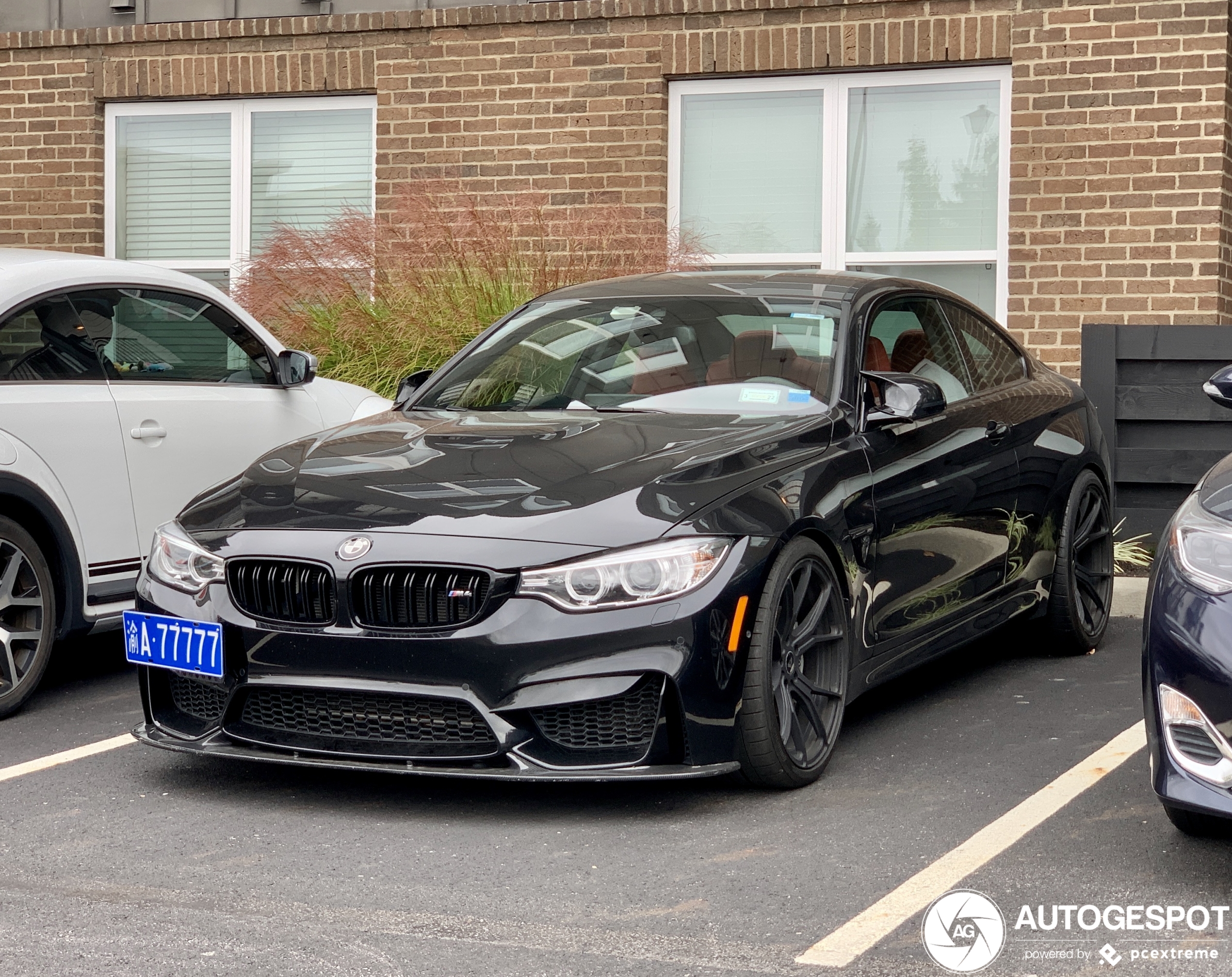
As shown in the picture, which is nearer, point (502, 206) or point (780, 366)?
point (780, 366)

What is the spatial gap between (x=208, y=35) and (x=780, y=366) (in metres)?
8.19

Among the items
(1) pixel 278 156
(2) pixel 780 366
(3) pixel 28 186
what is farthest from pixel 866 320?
(3) pixel 28 186

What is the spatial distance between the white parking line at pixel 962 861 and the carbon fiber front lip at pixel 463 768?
0.62 metres

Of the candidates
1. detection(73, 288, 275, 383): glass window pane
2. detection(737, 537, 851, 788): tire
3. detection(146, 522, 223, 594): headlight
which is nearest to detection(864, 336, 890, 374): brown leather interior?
detection(737, 537, 851, 788): tire

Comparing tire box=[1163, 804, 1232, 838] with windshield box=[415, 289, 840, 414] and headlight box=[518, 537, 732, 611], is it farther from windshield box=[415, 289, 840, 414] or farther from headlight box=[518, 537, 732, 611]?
windshield box=[415, 289, 840, 414]

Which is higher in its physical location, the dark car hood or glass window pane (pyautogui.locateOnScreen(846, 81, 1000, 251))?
glass window pane (pyautogui.locateOnScreen(846, 81, 1000, 251))

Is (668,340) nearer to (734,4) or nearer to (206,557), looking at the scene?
(206,557)

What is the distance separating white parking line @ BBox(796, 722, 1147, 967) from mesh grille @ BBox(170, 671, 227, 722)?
1.86 metres

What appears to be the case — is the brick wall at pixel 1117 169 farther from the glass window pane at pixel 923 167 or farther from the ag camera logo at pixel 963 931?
the ag camera logo at pixel 963 931

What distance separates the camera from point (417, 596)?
4.34 m

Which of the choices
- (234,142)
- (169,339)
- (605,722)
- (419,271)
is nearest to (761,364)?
(605,722)

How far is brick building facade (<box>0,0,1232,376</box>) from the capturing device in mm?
10656

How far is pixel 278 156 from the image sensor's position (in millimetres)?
12500

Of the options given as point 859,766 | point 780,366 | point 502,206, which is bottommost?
point 859,766
